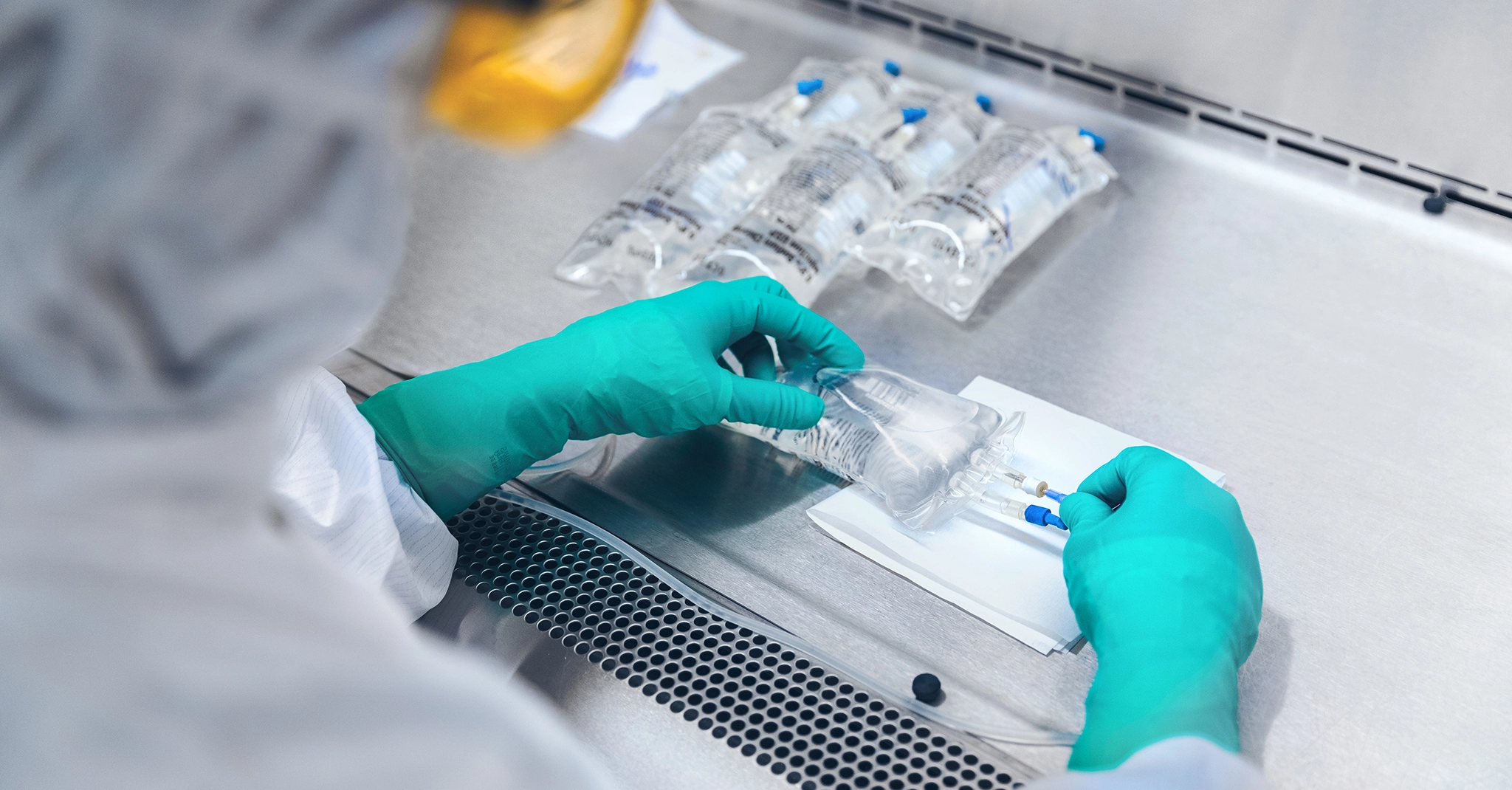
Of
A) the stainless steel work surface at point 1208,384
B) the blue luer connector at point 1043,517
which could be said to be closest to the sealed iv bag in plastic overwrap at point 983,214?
the stainless steel work surface at point 1208,384

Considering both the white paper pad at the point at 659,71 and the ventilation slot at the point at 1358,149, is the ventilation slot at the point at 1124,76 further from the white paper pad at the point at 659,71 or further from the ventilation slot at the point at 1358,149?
the white paper pad at the point at 659,71

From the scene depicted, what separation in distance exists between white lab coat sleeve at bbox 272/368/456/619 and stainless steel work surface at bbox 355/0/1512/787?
182 millimetres

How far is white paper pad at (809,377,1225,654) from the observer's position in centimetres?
111

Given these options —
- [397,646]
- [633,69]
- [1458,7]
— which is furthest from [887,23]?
[397,646]

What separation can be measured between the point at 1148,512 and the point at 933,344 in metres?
0.45

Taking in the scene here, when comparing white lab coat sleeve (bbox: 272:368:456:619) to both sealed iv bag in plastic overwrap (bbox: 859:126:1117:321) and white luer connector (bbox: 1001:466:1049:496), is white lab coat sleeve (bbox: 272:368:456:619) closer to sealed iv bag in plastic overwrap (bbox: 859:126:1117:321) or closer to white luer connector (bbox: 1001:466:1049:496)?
white luer connector (bbox: 1001:466:1049:496)

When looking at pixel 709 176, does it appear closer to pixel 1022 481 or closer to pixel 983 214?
pixel 983 214

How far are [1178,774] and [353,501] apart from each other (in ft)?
2.57

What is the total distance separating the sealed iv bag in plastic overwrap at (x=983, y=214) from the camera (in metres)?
1.49

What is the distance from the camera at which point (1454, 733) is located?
1.00 metres

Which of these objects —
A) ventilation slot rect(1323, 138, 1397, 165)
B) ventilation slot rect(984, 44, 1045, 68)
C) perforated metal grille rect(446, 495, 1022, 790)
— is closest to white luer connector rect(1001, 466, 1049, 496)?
perforated metal grille rect(446, 495, 1022, 790)

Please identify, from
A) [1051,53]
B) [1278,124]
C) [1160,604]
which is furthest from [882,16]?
[1160,604]

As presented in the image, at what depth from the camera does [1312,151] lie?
1.59 meters

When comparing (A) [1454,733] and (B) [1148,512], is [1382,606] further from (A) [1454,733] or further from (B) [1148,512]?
(B) [1148,512]
